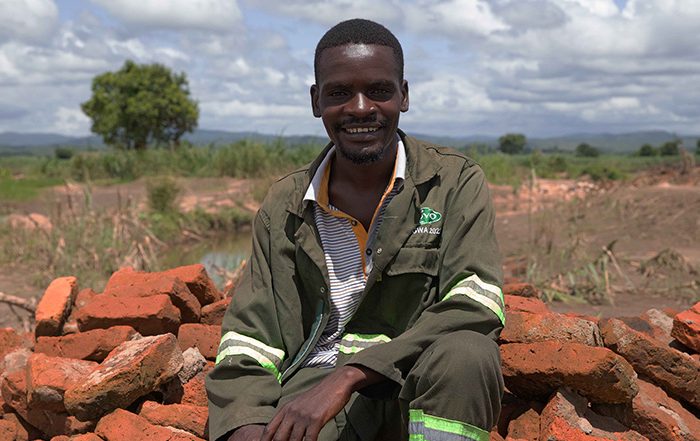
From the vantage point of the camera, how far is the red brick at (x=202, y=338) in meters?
3.07

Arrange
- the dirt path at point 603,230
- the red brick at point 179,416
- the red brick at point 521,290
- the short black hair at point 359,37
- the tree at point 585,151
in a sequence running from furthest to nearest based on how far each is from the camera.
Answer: the tree at point 585,151, the dirt path at point 603,230, the red brick at point 521,290, the red brick at point 179,416, the short black hair at point 359,37

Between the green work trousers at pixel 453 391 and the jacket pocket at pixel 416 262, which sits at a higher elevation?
the jacket pocket at pixel 416 262

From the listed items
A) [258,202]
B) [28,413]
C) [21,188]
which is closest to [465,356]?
[28,413]

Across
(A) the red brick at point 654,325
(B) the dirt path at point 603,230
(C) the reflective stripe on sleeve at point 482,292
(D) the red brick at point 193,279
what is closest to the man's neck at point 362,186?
(C) the reflective stripe on sleeve at point 482,292

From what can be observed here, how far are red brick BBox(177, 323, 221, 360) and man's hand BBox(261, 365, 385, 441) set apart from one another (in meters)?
1.06

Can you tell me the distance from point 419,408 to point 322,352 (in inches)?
22.4

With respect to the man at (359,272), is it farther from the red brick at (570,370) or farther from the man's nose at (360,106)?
the red brick at (570,370)

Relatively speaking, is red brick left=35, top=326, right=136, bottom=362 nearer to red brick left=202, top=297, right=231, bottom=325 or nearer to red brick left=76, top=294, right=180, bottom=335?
red brick left=76, top=294, right=180, bottom=335

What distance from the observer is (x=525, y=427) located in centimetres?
256

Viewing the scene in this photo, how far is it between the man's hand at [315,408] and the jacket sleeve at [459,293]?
56 millimetres

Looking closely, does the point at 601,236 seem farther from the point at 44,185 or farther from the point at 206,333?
the point at 44,185

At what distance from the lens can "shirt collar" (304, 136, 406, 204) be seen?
2.44 metres

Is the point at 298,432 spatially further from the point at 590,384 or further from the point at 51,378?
the point at 51,378

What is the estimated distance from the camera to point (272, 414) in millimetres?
2207
